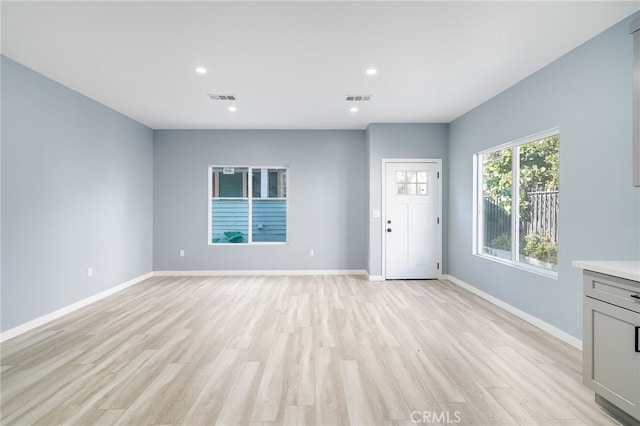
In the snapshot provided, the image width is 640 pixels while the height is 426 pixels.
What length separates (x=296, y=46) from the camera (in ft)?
9.86

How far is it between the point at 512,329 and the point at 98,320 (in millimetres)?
4630

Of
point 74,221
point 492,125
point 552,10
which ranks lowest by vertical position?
point 74,221

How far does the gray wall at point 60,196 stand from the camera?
327 centimetres

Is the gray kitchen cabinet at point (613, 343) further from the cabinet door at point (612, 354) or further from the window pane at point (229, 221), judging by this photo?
the window pane at point (229, 221)

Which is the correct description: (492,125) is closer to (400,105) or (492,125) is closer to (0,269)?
(400,105)

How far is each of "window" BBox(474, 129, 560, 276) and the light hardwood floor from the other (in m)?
0.83

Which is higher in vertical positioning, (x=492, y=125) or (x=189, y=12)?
(x=189, y=12)

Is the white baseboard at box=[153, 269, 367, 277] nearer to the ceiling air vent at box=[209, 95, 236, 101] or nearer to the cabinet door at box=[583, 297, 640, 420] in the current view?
the ceiling air vent at box=[209, 95, 236, 101]

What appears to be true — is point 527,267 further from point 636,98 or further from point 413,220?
point 413,220

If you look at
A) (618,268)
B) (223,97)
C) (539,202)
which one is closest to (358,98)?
(223,97)

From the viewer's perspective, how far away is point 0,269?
10.2 feet

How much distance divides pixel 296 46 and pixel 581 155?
9.28ft

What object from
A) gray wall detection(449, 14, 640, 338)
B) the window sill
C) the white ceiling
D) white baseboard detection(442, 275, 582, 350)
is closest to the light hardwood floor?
white baseboard detection(442, 275, 582, 350)

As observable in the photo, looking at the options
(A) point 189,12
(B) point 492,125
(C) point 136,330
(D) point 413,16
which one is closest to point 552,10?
(D) point 413,16
